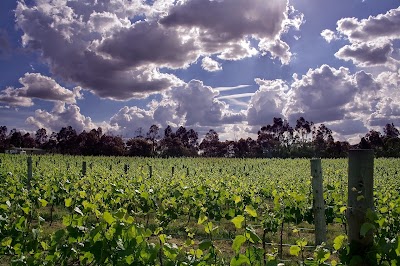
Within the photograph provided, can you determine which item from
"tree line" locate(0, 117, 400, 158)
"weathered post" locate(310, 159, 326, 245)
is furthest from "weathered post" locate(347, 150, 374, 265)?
"tree line" locate(0, 117, 400, 158)

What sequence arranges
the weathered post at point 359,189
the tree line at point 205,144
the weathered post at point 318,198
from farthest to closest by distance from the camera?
the tree line at point 205,144 → the weathered post at point 318,198 → the weathered post at point 359,189

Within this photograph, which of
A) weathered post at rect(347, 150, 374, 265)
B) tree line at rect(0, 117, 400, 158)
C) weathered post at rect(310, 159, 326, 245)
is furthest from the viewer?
tree line at rect(0, 117, 400, 158)

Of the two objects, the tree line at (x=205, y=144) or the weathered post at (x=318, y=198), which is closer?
the weathered post at (x=318, y=198)

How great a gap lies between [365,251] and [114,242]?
6.60 ft

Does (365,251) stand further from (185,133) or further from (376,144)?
(185,133)

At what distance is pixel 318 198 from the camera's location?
6.58 m

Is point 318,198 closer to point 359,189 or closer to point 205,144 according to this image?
point 359,189

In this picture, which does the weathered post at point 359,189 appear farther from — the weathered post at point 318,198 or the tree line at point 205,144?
the tree line at point 205,144

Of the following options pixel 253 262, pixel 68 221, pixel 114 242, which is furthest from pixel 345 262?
pixel 68 221

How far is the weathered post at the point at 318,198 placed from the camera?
6434 mm

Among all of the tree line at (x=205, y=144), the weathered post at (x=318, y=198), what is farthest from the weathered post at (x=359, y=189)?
the tree line at (x=205, y=144)

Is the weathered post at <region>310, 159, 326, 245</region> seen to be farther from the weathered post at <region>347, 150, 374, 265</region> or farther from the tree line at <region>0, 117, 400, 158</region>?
the tree line at <region>0, 117, 400, 158</region>

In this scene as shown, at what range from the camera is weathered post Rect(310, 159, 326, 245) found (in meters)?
6.43

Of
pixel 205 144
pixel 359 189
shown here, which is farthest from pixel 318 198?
pixel 205 144
